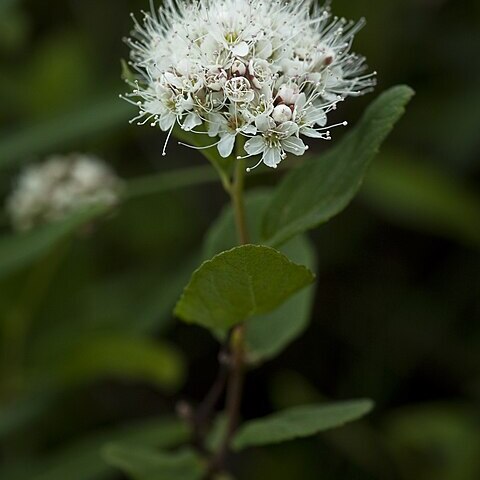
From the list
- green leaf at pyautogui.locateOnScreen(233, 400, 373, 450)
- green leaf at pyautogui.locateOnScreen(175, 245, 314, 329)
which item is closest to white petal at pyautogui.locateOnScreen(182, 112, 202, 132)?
green leaf at pyautogui.locateOnScreen(175, 245, 314, 329)

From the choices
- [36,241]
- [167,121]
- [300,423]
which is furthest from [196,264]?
[167,121]

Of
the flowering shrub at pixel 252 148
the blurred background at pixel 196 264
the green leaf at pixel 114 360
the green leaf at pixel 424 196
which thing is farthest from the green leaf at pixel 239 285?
the green leaf at pixel 424 196

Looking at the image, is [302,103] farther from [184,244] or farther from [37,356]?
[184,244]

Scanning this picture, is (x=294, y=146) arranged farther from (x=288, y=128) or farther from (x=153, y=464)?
(x=153, y=464)

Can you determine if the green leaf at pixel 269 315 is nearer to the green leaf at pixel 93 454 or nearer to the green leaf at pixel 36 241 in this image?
the green leaf at pixel 36 241

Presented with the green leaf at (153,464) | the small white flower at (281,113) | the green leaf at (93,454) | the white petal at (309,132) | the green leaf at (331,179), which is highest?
the small white flower at (281,113)

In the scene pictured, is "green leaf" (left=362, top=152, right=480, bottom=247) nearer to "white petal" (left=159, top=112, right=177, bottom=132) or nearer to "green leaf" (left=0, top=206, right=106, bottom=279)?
"green leaf" (left=0, top=206, right=106, bottom=279)

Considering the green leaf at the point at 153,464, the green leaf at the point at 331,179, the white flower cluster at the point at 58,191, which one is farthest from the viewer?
the white flower cluster at the point at 58,191

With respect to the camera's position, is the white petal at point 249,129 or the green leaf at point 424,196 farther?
the green leaf at point 424,196
